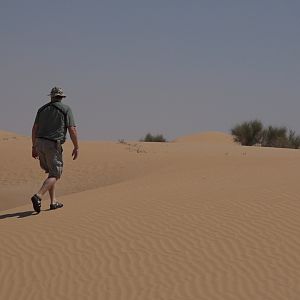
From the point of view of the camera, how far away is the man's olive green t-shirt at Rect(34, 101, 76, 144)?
7285 mm

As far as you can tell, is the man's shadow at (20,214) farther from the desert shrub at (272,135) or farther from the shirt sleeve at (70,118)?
the desert shrub at (272,135)

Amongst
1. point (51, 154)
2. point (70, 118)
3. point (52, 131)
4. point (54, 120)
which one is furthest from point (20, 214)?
point (70, 118)

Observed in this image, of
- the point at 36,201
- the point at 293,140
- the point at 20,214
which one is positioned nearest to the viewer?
the point at 36,201

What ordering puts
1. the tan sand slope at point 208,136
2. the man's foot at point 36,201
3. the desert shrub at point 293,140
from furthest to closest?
the tan sand slope at point 208,136 < the desert shrub at point 293,140 < the man's foot at point 36,201

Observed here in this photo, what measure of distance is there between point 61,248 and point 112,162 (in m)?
10.8

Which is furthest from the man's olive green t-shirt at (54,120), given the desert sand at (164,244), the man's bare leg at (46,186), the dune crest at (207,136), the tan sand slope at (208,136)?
the tan sand slope at (208,136)

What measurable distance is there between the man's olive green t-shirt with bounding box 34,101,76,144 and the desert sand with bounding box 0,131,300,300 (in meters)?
1.18

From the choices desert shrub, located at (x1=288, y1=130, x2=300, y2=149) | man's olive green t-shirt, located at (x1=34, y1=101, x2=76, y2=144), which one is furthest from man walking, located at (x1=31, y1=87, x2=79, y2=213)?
desert shrub, located at (x1=288, y1=130, x2=300, y2=149)

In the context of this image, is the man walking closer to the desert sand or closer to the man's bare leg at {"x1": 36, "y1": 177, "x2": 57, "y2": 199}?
the man's bare leg at {"x1": 36, "y1": 177, "x2": 57, "y2": 199}

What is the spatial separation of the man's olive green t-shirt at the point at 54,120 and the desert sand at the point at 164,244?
1.18m

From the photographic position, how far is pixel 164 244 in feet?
18.3

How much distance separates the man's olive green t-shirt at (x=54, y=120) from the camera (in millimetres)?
7285

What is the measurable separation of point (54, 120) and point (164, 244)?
275 centimetres

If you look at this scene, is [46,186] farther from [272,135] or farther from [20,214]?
[272,135]
